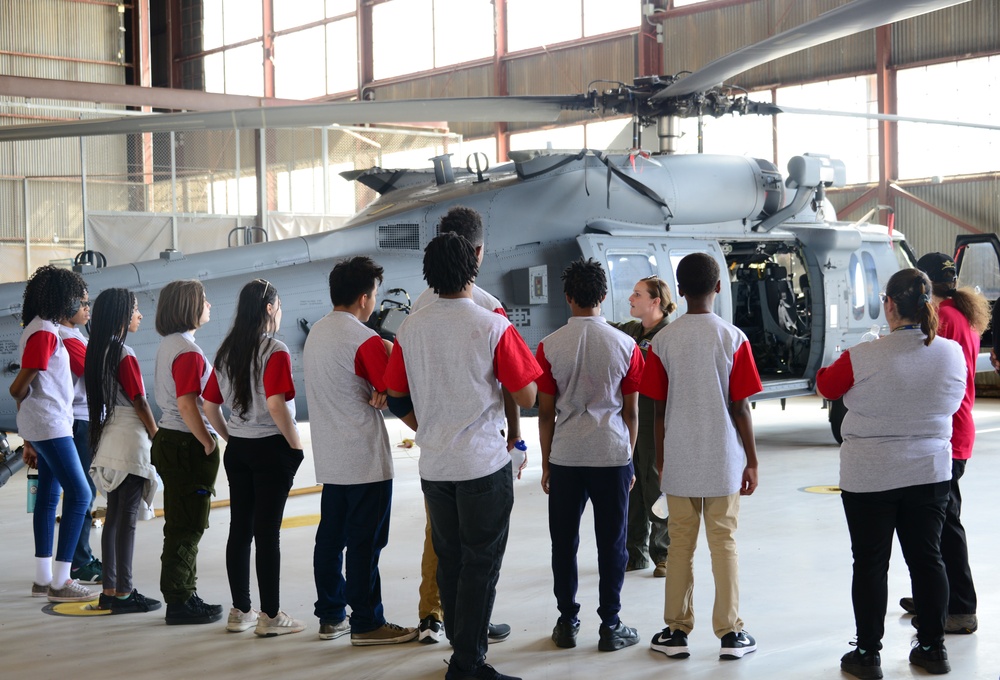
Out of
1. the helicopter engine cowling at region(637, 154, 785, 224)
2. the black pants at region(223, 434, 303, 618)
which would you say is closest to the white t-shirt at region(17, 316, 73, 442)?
the black pants at region(223, 434, 303, 618)

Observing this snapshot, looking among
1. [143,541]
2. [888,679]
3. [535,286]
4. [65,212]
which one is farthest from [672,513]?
[65,212]

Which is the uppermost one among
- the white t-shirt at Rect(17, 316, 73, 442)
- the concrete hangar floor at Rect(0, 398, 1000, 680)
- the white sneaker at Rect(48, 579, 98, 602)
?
the white t-shirt at Rect(17, 316, 73, 442)

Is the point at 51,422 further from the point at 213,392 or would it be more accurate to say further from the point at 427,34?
the point at 427,34

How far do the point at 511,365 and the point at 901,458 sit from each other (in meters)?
1.56

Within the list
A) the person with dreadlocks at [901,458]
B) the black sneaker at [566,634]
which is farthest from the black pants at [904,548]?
the black sneaker at [566,634]

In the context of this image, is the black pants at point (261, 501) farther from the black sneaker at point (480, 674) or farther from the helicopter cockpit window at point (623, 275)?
the helicopter cockpit window at point (623, 275)

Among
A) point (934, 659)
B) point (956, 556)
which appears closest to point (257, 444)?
point (934, 659)

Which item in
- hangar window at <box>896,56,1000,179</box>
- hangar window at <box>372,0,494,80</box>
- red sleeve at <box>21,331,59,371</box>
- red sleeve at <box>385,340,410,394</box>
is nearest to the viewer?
red sleeve at <box>385,340,410,394</box>

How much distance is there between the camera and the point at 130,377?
5598 mm

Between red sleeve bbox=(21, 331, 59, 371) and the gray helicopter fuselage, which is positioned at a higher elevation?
the gray helicopter fuselage

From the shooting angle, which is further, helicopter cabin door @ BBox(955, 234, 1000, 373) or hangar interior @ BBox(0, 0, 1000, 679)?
helicopter cabin door @ BBox(955, 234, 1000, 373)

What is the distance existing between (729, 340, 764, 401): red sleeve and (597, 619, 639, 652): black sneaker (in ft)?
3.72

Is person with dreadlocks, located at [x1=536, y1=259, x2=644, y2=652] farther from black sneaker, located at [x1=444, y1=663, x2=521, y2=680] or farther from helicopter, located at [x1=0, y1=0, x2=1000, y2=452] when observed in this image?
helicopter, located at [x1=0, y1=0, x2=1000, y2=452]

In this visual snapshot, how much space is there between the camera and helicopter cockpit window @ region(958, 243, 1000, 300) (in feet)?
38.5
